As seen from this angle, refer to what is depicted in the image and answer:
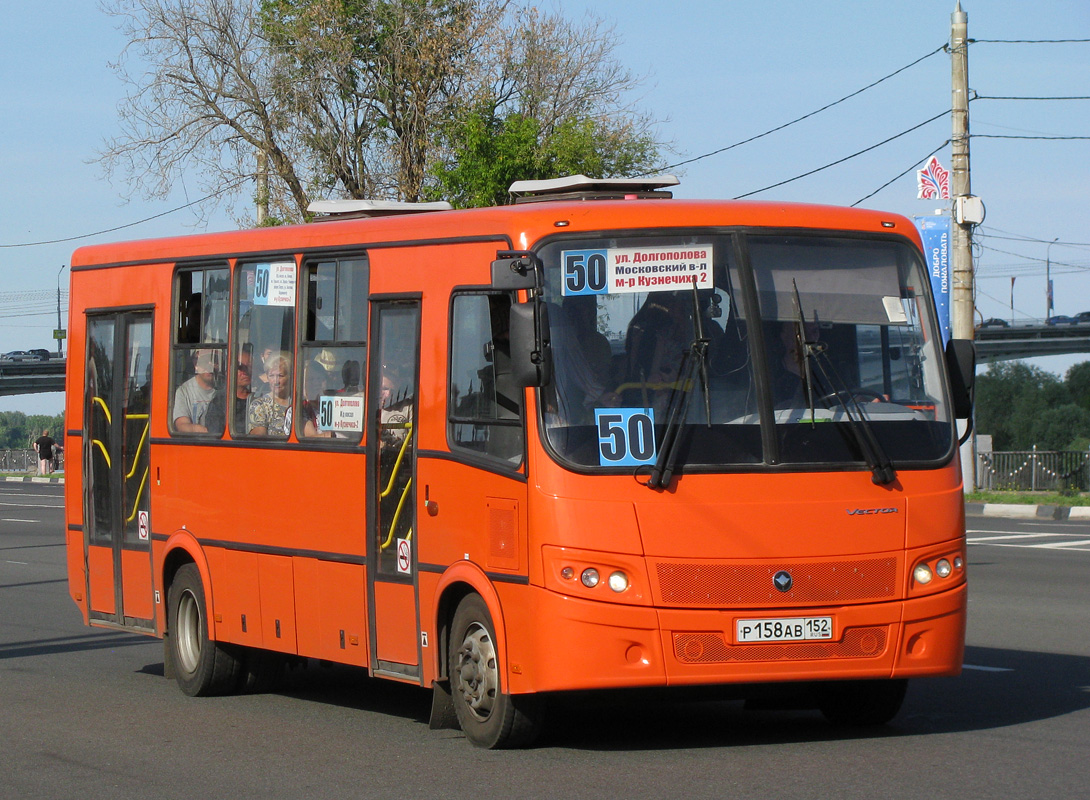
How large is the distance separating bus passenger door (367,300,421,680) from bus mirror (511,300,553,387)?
1254mm

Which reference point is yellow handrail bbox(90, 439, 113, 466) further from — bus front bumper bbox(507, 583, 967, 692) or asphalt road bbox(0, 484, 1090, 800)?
bus front bumper bbox(507, 583, 967, 692)

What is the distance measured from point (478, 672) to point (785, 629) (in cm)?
153

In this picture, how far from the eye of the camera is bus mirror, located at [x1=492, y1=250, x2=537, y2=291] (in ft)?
25.0

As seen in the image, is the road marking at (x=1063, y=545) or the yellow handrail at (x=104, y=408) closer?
the yellow handrail at (x=104, y=408)

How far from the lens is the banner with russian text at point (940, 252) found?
1094 inches

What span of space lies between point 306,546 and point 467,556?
177cm

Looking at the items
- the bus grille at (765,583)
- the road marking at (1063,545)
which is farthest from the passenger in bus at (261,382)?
the road marking at (1063,545)

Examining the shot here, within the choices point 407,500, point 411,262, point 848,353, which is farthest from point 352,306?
point 848,353

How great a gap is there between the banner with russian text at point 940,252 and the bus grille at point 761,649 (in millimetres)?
20871

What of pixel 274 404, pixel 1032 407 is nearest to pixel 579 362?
pixel 274 404

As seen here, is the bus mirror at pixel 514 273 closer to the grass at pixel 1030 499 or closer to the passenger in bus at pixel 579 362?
the passenger in bus at pixel 579 362

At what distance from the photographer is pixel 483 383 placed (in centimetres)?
803

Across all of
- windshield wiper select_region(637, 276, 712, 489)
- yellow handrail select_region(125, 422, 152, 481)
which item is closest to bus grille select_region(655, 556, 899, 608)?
windshield wiper select_region(637, 276, 712, 489)

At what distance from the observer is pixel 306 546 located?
31.0ft
